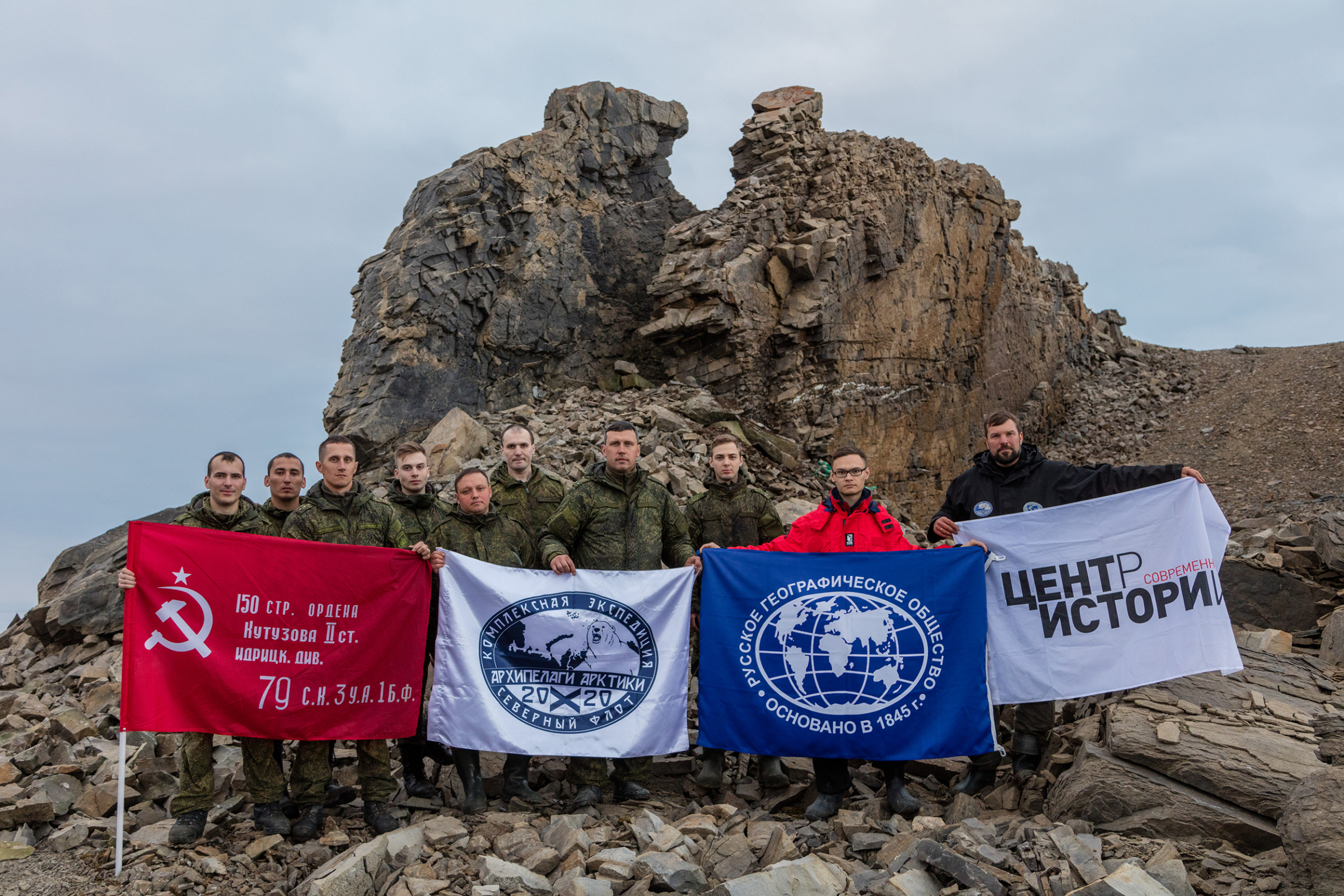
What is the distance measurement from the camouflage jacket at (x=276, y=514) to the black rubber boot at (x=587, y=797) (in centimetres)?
258

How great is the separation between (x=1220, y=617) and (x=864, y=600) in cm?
227

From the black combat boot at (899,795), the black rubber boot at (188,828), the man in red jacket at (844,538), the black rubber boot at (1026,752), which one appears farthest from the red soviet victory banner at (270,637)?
the black rubber boot at (1026,752)

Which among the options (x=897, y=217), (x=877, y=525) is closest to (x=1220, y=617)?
(x=877, y=525)

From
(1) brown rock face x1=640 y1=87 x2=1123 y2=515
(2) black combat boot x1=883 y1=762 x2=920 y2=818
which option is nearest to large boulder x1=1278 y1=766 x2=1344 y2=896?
(2) black combat boot x1=883 y1=762 x2=920 y2=818

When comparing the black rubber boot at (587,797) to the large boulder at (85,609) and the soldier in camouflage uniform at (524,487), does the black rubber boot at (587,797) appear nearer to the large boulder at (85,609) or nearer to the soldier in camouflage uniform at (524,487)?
the soldier in camouflage uniform at (524,487)

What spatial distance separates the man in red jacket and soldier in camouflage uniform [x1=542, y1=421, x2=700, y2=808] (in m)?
0.45

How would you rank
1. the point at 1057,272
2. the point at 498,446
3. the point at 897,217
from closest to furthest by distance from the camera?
the point at 498,446 < the point at 897,217 < the point at 1057,272

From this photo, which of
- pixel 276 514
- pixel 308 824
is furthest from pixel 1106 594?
pixel 276 514

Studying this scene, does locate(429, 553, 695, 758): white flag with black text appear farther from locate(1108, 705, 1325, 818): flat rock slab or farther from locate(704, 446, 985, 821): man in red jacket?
locate(1108, 705, 1325, 818): flat rock slab

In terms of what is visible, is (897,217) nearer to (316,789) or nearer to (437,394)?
(437,394)

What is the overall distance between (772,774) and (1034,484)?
2.69 metres

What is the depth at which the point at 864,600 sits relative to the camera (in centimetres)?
586

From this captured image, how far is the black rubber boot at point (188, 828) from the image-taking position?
5.24 metres

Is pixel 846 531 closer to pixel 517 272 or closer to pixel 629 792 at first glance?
pixel 629 792
